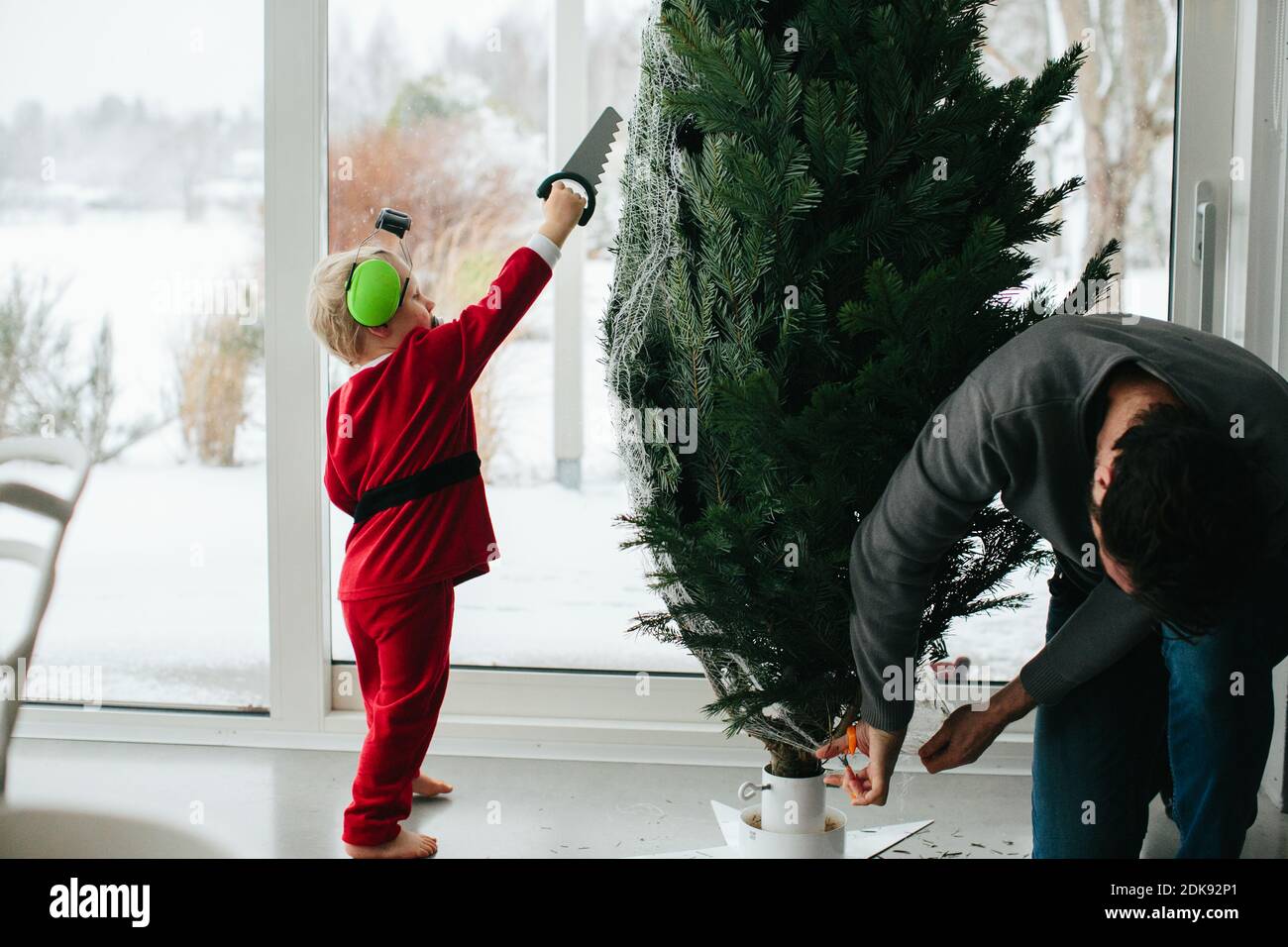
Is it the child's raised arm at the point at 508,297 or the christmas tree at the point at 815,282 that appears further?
the child's raised arm at the point at 508,297

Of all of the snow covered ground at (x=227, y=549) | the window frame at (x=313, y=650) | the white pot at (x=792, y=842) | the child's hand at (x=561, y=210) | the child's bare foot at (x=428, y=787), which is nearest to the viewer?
the white pot at (x=792, y=842)

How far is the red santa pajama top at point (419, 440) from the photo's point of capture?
1.88 metres

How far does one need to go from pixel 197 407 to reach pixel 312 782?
3.06 ft

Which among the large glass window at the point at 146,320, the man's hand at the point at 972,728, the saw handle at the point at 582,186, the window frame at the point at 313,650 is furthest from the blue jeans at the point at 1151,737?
the large glass window at the point at 146,320

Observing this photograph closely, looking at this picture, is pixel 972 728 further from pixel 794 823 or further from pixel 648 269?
pixel 648 269

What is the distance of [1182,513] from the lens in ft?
3.14

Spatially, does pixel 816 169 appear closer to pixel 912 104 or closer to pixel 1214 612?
pixel 912 104

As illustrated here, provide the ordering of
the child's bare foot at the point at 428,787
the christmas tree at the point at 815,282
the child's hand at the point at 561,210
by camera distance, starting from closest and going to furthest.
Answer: the christmas tree at the point at 815,282
the child's hand at the point at 561,210
the child's bare foot at the point at 428,787

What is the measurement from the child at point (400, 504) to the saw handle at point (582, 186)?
227mm

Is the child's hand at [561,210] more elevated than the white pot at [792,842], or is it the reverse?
the child's hand at [561,210]

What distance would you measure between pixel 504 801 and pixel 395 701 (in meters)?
0.41

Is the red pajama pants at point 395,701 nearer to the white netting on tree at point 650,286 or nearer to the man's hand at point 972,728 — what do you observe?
the white netting on tree at point 650,286

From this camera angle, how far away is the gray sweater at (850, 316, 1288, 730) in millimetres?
1084

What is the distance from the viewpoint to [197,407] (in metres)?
2.55
